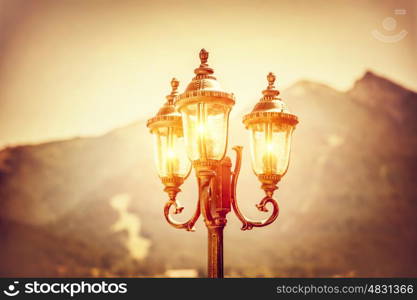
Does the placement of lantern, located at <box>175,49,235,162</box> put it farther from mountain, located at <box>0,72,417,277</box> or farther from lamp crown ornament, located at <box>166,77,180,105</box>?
mountain, located at <box>0,72,417,277</box>

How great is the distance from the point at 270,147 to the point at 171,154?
23.4 inches

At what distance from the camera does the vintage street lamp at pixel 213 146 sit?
10.1ft

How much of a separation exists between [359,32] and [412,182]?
2.09m

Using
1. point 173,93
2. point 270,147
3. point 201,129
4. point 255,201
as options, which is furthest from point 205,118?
point 255,201

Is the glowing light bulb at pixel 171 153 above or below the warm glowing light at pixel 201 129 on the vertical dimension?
above

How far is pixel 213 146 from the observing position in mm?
3055

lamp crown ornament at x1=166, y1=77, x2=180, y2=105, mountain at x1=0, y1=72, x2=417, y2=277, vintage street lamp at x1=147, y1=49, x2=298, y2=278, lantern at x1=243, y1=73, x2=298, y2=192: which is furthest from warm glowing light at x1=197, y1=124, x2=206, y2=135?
mountain at x1=0, y1=72, x2=417, y2=277

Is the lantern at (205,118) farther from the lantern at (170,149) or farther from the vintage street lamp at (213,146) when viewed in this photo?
the lantern at (170,149)

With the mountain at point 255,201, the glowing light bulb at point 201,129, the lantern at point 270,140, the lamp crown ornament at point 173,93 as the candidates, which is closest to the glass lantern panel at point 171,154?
the lamp crown ornament at point 173,93

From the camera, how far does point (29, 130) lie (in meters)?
7.93

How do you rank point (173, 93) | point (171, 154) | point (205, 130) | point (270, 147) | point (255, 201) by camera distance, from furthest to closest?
point (255, 201) < point (173, 93) < point (171, 154) < point (270, 147) < point (205, 130)

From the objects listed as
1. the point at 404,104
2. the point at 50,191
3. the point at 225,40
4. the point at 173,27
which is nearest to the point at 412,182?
the point at 404,104

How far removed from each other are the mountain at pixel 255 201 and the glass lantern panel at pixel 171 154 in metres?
4.23

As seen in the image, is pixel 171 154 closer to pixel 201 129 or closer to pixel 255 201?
pixel 201 129
